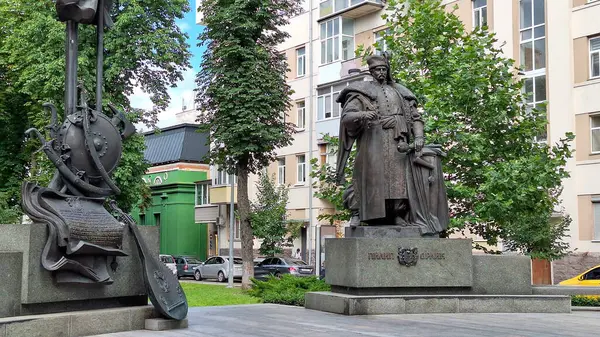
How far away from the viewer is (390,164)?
13.3 metres

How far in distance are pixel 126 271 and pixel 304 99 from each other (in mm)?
39748

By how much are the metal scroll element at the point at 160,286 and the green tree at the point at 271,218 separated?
3232 centimetres

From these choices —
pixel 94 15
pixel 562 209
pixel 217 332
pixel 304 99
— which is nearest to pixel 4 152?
pixel 304 99

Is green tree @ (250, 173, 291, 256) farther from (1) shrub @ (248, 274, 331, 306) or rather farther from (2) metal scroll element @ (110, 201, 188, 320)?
(2) metal scroll element @ (110, 201, 188, 320)

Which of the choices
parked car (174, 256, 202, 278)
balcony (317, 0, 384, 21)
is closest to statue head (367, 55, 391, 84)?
balcony (317, 0, 384, 21)

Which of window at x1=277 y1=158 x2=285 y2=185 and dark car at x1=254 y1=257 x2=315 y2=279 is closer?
dark car at x1=254 y1=257 x2=315 y2=279

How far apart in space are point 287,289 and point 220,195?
3985 centimetres

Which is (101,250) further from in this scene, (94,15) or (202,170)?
(202,170)

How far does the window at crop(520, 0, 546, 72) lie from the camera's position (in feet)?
115

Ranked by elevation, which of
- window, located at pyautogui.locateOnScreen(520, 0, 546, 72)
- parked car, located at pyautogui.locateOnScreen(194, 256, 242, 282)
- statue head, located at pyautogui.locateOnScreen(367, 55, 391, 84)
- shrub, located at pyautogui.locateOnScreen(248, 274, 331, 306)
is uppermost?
window, located at pyautogui.locateOnScreen(520, 0, 546, 72)

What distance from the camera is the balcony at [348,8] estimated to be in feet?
148

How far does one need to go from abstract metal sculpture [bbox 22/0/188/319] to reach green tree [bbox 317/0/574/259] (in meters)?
11.6

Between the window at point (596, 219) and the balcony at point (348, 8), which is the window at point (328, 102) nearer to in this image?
the balcony at point (348, 8)

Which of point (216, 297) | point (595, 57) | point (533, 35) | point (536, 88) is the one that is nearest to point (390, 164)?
point (216, 297)
